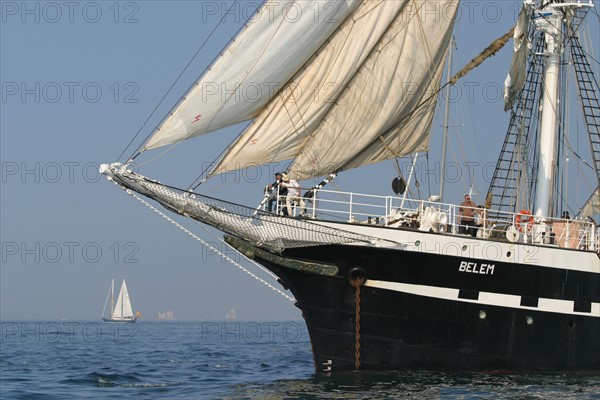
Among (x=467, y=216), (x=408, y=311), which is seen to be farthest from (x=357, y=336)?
(x=467, y=216)

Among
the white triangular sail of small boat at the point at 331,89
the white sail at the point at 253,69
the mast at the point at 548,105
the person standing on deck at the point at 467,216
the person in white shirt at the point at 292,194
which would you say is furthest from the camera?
the mast at the point at 548,105

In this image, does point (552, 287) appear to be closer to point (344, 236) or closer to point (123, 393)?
point (344, 236)

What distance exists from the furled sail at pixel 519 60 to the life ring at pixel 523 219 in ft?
12.5

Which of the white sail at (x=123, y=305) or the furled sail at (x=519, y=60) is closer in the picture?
the furled sail at (x=519, y=60)

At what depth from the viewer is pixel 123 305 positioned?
404 feet

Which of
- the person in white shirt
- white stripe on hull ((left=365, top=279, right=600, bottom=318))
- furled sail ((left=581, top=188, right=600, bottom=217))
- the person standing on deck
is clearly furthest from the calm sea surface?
furled sail ((left=581, top=188, right=600, bottom=217))

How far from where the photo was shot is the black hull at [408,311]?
81.7 feet

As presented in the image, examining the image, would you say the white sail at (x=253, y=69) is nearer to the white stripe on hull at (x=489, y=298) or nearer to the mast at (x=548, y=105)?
the white stripe on hull at (x=489, y=298)

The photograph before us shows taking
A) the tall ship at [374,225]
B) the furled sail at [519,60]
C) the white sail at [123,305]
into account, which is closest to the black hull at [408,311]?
the tall ship at [374,225]

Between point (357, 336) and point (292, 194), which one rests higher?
point (292, 194)

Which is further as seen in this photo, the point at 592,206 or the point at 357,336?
the point at 592,206

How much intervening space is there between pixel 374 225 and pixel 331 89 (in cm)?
407

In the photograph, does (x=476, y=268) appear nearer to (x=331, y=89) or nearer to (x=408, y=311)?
(x=408, y=311)

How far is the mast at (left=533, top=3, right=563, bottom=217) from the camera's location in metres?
29.5
